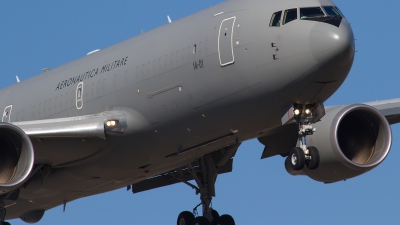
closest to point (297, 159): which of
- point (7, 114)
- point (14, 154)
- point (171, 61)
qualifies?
point (171, 61)

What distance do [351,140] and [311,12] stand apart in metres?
5.47

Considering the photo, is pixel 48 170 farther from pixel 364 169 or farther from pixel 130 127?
pixel 364 169

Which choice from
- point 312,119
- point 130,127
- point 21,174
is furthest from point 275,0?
point 21,174

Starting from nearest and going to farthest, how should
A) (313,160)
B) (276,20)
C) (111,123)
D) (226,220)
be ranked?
(276,20)
(313,160)
(111,123)
(226,220)

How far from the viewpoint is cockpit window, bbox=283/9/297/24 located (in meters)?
29.1

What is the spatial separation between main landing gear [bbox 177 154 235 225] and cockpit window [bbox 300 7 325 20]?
9.05m

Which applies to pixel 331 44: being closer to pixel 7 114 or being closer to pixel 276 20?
pixel 276 20

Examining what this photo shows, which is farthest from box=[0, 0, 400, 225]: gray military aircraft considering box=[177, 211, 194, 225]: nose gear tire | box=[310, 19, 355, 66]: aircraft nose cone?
box=[177, 211, 194, 225]: nose gear tire

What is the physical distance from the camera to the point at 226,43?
30062 mm

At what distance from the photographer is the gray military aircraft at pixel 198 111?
1145 inches

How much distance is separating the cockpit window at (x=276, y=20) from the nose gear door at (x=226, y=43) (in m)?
1.32

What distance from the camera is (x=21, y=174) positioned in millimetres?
30547

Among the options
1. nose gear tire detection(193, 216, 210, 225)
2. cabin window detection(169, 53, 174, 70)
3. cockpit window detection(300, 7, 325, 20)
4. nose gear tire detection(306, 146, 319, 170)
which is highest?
cabin window detection(169, 53, 174, 70)

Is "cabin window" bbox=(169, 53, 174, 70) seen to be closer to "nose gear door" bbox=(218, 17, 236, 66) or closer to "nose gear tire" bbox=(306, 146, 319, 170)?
"nose gear door" bbox=(218, 17, 236, 66)
